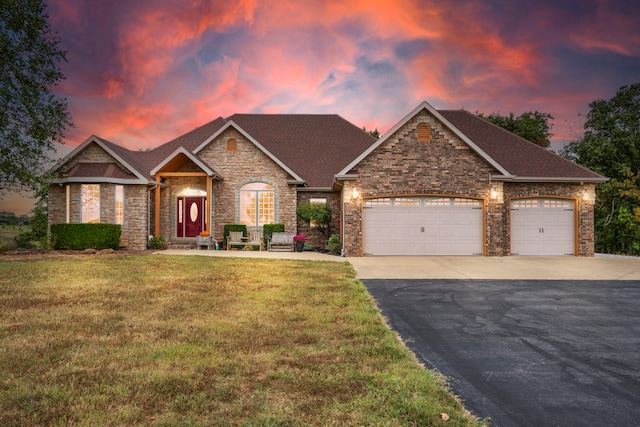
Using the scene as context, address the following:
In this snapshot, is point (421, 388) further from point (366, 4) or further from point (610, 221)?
point (610, 221)

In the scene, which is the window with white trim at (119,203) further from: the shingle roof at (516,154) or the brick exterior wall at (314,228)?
the shingle roof at (516,154)

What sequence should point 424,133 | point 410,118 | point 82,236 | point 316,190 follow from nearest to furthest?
1. point 410,118
2. point 424,133
3. point 82,236
4. point 316,190

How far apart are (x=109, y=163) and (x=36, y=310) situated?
1491 centimetres

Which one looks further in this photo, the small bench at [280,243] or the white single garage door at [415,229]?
the small bench at [280,243]

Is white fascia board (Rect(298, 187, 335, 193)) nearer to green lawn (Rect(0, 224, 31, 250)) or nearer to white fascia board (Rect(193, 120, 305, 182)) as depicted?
white fascia board (Rect(193, 120, 305, 182))

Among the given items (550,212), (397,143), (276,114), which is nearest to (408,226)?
(397,143)

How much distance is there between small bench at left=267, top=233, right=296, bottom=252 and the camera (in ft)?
66.6

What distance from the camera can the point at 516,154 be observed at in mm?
20578

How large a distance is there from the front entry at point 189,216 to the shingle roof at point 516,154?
15024 millimetres

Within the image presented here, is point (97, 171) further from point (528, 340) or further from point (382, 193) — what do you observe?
point (528, 340)

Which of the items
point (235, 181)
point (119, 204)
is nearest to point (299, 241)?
point (235, 181)

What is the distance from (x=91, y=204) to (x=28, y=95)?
5649 millimetres

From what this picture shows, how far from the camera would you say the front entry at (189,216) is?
21828mm

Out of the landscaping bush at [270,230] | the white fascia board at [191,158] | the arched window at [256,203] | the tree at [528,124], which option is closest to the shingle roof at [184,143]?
the white fascia board at [191,158]
